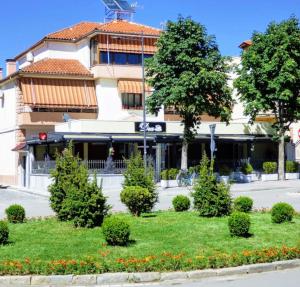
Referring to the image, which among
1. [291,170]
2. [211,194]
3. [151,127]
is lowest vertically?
[211,194]

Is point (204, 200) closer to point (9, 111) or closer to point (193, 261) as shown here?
point (193, 261)

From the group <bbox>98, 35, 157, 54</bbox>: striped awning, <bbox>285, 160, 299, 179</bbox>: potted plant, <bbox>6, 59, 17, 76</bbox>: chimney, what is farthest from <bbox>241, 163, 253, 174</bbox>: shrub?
<bbox>6, 59, 17, 76</bbox>: chimney

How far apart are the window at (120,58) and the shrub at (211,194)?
31682mm

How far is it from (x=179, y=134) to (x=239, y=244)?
2871cm

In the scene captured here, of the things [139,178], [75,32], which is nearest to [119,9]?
[75,32]

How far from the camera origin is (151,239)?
45.5 ft

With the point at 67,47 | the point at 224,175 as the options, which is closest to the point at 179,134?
the point at 224,175

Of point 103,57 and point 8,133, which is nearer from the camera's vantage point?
point 103,57

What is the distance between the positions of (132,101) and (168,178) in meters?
13.2

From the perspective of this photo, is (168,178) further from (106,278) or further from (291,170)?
(106,278)

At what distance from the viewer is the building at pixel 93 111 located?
41.7m

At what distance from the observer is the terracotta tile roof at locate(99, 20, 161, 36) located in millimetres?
47812

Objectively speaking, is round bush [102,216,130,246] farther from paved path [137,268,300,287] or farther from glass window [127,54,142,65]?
glass window [127,54,142,65]

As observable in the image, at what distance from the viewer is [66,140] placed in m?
37.2
